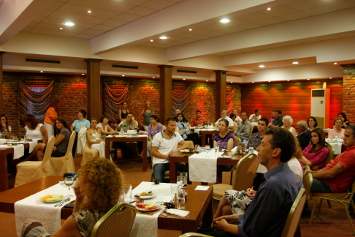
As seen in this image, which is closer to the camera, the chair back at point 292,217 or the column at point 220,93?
the chair back at point 292,217

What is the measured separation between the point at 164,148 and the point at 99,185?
122 inches

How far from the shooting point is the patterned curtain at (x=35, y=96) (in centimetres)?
1050

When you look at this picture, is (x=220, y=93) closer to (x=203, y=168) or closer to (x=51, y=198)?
(x=203, y=168)

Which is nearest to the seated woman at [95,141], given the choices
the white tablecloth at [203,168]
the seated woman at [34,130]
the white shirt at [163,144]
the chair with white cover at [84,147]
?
the chair with white cover at [84,147]

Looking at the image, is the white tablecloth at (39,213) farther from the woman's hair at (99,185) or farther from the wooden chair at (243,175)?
the wooden chair at (243,175)

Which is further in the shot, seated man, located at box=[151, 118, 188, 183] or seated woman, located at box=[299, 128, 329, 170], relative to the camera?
seated man, located at box=[151, 118, 188, 183]

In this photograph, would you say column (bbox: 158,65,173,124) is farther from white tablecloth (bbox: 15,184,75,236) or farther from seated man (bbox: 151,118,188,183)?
white tablecloth (bbox: 15,184,75,236)

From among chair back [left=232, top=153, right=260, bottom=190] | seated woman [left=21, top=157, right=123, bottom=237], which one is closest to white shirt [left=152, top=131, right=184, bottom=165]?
chair back [left=232, top=153, right=260, bottom=190]

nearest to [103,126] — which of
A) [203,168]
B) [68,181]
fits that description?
[203,168]

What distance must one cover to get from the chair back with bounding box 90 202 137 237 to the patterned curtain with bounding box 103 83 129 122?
998 centimetres

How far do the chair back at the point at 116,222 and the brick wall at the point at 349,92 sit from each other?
9.86 meters

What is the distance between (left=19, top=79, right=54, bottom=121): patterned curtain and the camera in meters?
10.5

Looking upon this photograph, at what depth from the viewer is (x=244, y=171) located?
11.9 feet

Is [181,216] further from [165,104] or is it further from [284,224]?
[165,104]
